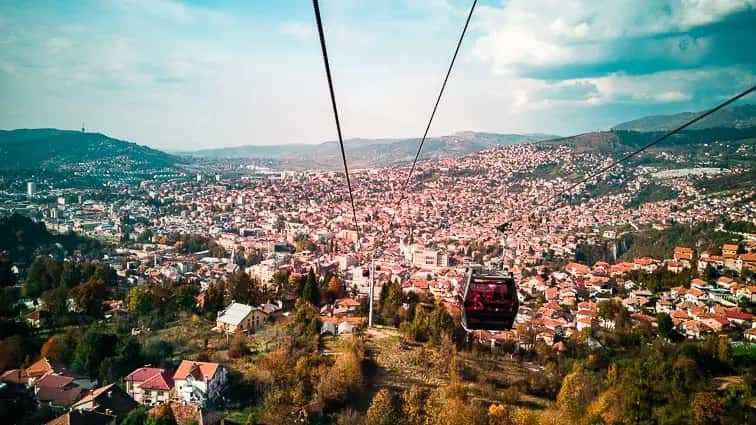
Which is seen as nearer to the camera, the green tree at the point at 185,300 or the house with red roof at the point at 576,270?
the green tree at the point at 185,300

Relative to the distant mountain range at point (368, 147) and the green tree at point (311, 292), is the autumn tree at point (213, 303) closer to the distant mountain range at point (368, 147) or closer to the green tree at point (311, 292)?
the green tree at point (311, 292)

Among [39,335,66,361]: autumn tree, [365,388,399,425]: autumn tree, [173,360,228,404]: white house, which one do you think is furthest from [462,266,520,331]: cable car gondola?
[39,335,66,361]: autumn tree

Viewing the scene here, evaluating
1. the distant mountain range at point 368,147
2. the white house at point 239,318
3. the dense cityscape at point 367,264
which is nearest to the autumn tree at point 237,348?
the dense cityscape at point 367,264

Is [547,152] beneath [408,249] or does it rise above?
above

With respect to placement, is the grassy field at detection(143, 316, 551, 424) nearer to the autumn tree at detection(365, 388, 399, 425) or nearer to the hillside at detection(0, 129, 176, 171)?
the autumn tree at detection(365, 388, 399, 425)

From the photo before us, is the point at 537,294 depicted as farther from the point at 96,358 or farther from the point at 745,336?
the point at 96,358

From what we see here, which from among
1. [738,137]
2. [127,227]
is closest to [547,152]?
[738,137]
